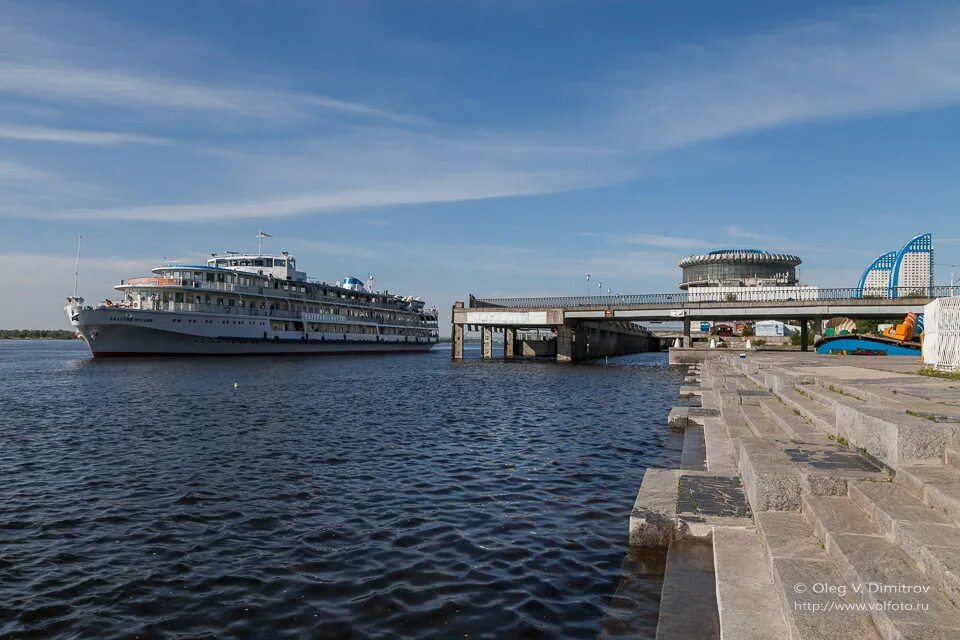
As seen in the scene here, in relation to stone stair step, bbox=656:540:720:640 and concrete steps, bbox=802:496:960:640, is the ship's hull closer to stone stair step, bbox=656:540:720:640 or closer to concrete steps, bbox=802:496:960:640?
stone stair step, bbox=656:540:720:640

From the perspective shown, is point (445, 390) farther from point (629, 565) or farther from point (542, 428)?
point (629, 565)

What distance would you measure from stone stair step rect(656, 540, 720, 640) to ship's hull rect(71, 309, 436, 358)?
215 ft

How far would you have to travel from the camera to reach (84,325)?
59438 mm

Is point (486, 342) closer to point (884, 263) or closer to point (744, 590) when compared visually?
point (884, 263)

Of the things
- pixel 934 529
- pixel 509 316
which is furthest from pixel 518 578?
pixel 509 316

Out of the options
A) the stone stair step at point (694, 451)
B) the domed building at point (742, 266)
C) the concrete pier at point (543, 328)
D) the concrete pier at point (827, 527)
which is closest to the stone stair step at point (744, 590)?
the concrete pier at point (827, 527)

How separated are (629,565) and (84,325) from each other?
66.4 meters

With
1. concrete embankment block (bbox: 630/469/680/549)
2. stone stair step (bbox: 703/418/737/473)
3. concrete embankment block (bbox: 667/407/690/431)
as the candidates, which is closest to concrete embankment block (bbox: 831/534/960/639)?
concrete embankment block (bbox: 630/469/680/549)

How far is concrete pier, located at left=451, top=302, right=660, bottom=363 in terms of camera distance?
6312 centimetres

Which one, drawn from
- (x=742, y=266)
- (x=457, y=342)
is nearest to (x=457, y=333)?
(x=457, y=342)

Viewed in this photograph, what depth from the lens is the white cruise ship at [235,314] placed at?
2420 inches

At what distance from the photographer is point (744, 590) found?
4.91 meters

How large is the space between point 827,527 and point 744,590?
2.91 ft

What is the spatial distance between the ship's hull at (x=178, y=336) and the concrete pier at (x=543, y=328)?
21.7 metres
